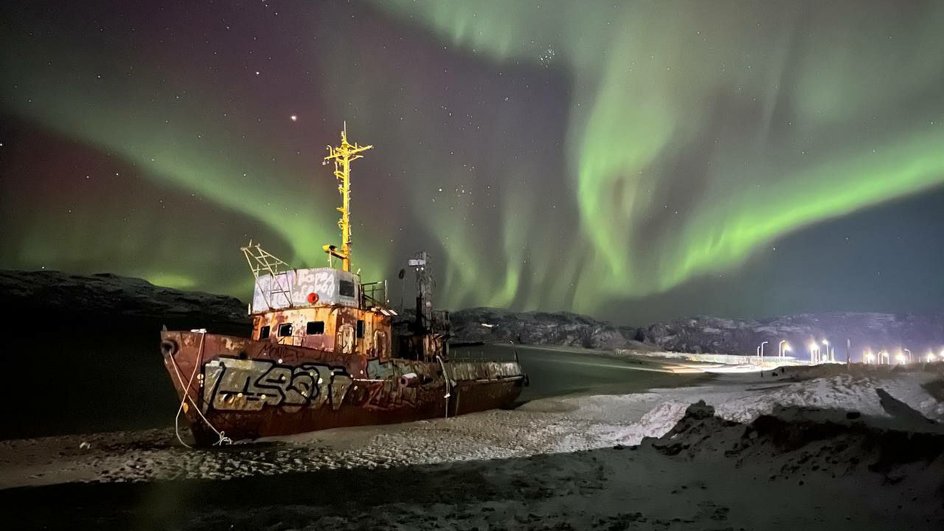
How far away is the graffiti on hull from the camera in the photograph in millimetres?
13564

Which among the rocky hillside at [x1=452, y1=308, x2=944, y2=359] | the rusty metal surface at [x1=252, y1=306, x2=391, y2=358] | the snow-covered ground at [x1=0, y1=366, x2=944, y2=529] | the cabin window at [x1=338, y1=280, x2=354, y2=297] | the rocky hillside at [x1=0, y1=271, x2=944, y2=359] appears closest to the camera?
the snow-covered ground at [x1=0, y1=366, x2=944, y2=529]

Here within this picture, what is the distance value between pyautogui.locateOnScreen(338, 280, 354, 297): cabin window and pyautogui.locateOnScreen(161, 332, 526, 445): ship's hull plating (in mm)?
2658

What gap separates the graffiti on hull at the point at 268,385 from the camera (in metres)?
13.6

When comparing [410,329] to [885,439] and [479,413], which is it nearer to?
[479,413]

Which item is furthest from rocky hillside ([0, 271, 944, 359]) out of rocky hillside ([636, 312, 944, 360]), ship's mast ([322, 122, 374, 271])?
ship's mast ([322, 122, 374, 271])

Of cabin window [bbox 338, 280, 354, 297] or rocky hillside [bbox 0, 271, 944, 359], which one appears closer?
cabin window [bbox 338, 280, 354, 297]

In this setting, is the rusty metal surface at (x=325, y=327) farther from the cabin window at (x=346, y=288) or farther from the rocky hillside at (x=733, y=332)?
the rocky hillside at (x=733, y=332)

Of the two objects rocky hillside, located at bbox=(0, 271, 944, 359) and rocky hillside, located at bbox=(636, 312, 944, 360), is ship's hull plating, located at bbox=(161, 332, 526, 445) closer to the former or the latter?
rocky hillside, located at bbox=(0, 271, 944, 359)

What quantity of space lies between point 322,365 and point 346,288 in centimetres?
343

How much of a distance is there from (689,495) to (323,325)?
42.8 feet

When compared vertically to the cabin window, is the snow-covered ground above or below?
below

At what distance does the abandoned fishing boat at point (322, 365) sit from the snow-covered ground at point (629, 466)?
0.93 m

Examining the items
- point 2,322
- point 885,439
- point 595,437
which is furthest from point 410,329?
point 2,322

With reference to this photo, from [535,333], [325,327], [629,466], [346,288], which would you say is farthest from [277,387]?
[535,333]
